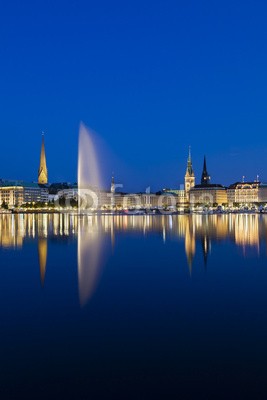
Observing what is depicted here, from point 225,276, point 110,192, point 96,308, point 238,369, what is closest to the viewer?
point 238,369

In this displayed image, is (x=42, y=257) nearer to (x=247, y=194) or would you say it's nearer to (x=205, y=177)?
(x=247, y=194)

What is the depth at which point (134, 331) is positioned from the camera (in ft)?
21.3

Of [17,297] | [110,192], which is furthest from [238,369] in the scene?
[110,192]

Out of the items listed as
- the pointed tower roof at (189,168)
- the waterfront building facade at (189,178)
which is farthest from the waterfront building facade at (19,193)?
the pointed tower roof at (189,168)

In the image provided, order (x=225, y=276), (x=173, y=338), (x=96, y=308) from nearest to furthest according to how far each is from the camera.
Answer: (x=173, y=338) → (x=96, y=308) → (x=225, y=276)

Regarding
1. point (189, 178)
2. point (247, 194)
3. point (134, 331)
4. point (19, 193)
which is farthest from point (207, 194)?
point (134, 331)

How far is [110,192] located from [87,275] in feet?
430

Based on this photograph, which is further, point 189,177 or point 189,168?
point 189,177

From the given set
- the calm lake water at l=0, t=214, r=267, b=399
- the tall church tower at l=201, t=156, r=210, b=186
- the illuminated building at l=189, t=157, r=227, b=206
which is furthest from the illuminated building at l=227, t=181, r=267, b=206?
the calm lake water at l=0, t=214, r=267, b=399

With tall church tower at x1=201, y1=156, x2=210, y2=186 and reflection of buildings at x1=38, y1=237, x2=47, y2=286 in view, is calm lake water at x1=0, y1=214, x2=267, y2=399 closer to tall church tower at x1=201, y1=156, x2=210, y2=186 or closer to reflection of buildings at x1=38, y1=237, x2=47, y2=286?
reflection of buildings at x1=38, y1=237, x2=47, y2=286

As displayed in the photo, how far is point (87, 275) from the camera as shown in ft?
36.7

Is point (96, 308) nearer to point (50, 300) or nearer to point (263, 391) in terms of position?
point (50, 300)

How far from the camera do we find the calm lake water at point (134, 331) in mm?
4754

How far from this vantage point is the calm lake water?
4754 mm
